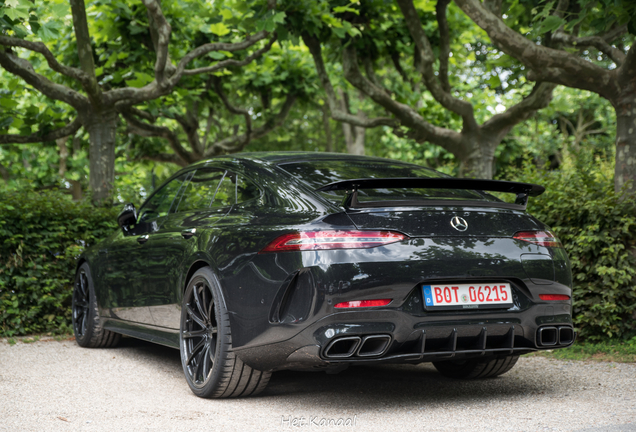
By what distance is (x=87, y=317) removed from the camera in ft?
21.1

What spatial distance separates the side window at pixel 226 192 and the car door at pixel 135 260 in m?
0.69

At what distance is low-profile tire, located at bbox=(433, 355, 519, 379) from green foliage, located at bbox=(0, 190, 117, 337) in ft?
14.2

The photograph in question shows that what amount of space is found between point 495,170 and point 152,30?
17.4 meters

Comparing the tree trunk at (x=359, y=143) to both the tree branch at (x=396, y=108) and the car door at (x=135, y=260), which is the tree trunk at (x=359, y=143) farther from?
the car door at (x=135, y=260)

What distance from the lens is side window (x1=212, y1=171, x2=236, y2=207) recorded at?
14.7ft

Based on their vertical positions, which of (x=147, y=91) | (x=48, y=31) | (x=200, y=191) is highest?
(x=48, y=31)

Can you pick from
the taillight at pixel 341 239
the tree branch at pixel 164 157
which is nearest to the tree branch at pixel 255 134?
the tree branch at pixel 164 157

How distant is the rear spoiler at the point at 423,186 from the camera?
358 centimetres

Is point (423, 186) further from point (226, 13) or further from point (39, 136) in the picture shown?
point (39, 136)

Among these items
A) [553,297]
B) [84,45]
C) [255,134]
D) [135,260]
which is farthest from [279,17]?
[255,134]

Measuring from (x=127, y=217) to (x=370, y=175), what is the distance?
7.73ft

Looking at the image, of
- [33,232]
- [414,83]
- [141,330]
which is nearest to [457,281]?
[141,330]

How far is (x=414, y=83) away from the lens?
14867 mm

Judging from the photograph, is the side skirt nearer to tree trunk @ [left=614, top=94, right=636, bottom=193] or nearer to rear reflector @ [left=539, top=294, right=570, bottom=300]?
rear reflector @ [left=539, top=294, right=570, bottom=300]
